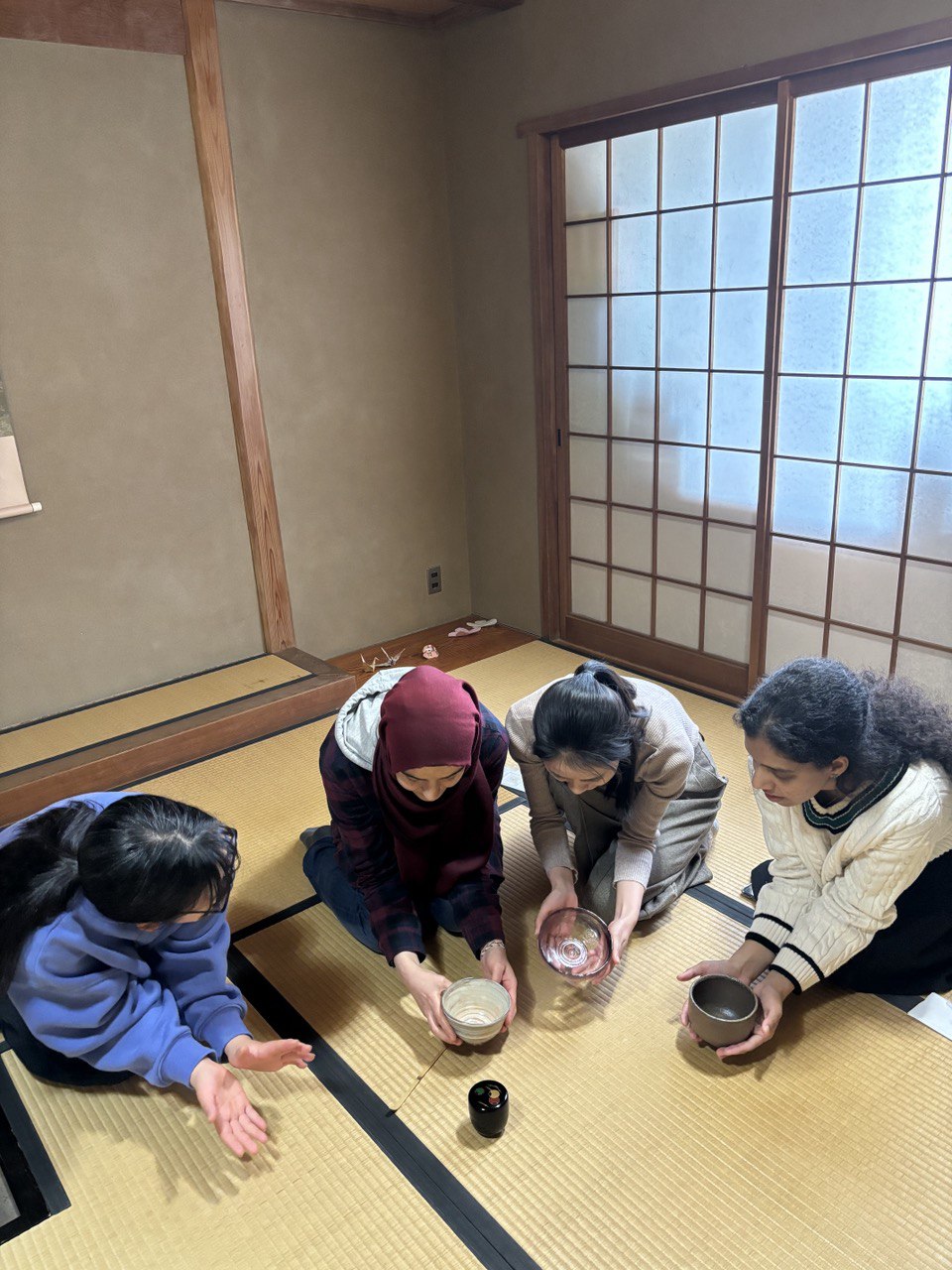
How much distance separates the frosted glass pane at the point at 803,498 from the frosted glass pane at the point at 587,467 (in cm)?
82

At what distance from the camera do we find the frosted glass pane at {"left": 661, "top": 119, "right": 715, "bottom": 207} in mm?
3150

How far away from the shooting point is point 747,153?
3.04 m

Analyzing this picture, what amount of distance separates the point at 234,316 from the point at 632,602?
1945mm

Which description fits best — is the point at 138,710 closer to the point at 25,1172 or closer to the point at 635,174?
the point at 25,1172

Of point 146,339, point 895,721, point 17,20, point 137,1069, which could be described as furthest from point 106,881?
point 17,20

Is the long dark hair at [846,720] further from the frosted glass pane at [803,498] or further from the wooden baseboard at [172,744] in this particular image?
the wooden baseboard at [172,744]

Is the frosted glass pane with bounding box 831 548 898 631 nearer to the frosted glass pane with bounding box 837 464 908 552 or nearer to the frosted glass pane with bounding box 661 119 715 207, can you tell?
Answer: the frosted glass pane with bounding box 837 464 908 552

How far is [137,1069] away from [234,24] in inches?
135

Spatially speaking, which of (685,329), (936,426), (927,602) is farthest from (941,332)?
(685,329)

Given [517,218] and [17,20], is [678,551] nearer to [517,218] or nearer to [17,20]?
[517,218]

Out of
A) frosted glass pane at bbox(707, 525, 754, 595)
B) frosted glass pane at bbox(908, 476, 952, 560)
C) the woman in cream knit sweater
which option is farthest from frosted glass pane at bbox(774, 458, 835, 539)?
the woman in cream knit sweater

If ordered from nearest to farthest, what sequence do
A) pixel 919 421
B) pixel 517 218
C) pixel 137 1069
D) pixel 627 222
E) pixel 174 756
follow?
pixel 137 1069
pixel 919 421
pixel 174 756
pixel 627 222
pixel 517 218

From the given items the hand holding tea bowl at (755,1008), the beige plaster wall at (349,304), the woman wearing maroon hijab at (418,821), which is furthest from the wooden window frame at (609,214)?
the woman wearing maroon hijab at (418,821)

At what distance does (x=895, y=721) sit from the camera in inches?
69.1
